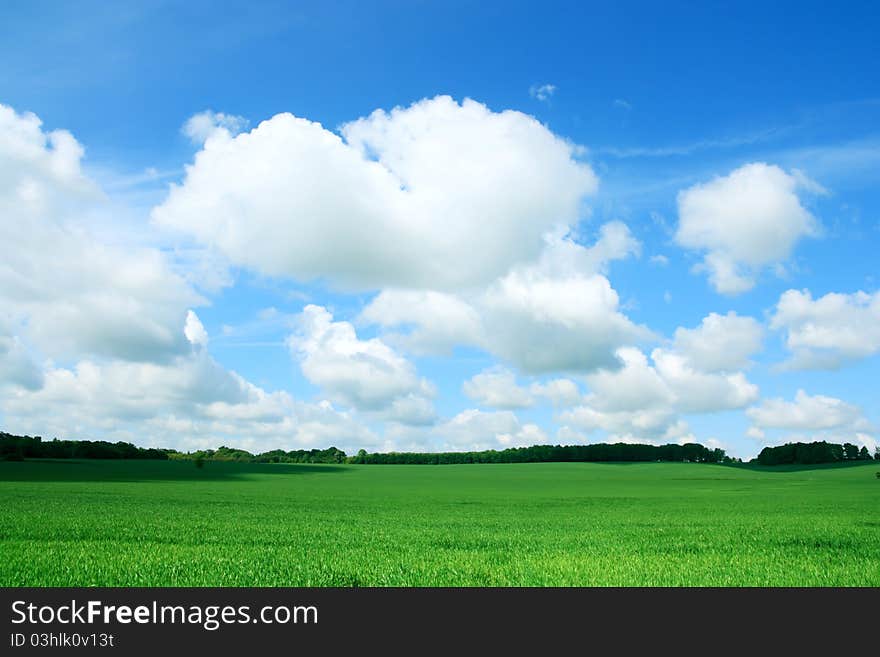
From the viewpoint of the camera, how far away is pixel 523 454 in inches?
6314

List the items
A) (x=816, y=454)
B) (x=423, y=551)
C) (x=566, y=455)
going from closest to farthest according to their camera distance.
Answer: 1. (x=423, y=551)
2. (x=816, y=454)
3. (x=566, y=455)

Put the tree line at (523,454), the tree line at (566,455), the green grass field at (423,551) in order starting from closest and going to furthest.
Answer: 1. the green grass field at (423,551)
2. the tree line at (523,454)
3. the tree line at (566,455)

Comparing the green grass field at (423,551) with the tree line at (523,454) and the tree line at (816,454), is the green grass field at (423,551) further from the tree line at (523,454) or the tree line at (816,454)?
the tree line at (816,454)

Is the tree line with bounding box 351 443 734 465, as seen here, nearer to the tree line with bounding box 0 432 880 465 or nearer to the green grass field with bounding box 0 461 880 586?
the tree line with bounding box 0 432 880 465

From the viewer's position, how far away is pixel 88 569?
38.9ft

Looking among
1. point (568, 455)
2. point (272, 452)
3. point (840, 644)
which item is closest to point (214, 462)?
point (272, 452)

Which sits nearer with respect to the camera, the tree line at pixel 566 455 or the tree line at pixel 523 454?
the tree line at pixel 523 454

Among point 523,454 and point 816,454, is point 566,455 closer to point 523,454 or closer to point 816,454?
point 523,454

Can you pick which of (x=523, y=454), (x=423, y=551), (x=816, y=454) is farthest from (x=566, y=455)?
(x=423, y=551)

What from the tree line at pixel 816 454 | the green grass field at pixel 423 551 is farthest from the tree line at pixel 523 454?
the green grass field at pixel 423 551

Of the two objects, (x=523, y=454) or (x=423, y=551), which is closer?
(x=423, y=551)

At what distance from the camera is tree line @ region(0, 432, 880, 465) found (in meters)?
133

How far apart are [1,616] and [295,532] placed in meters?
10.9

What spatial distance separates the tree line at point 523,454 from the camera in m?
133
